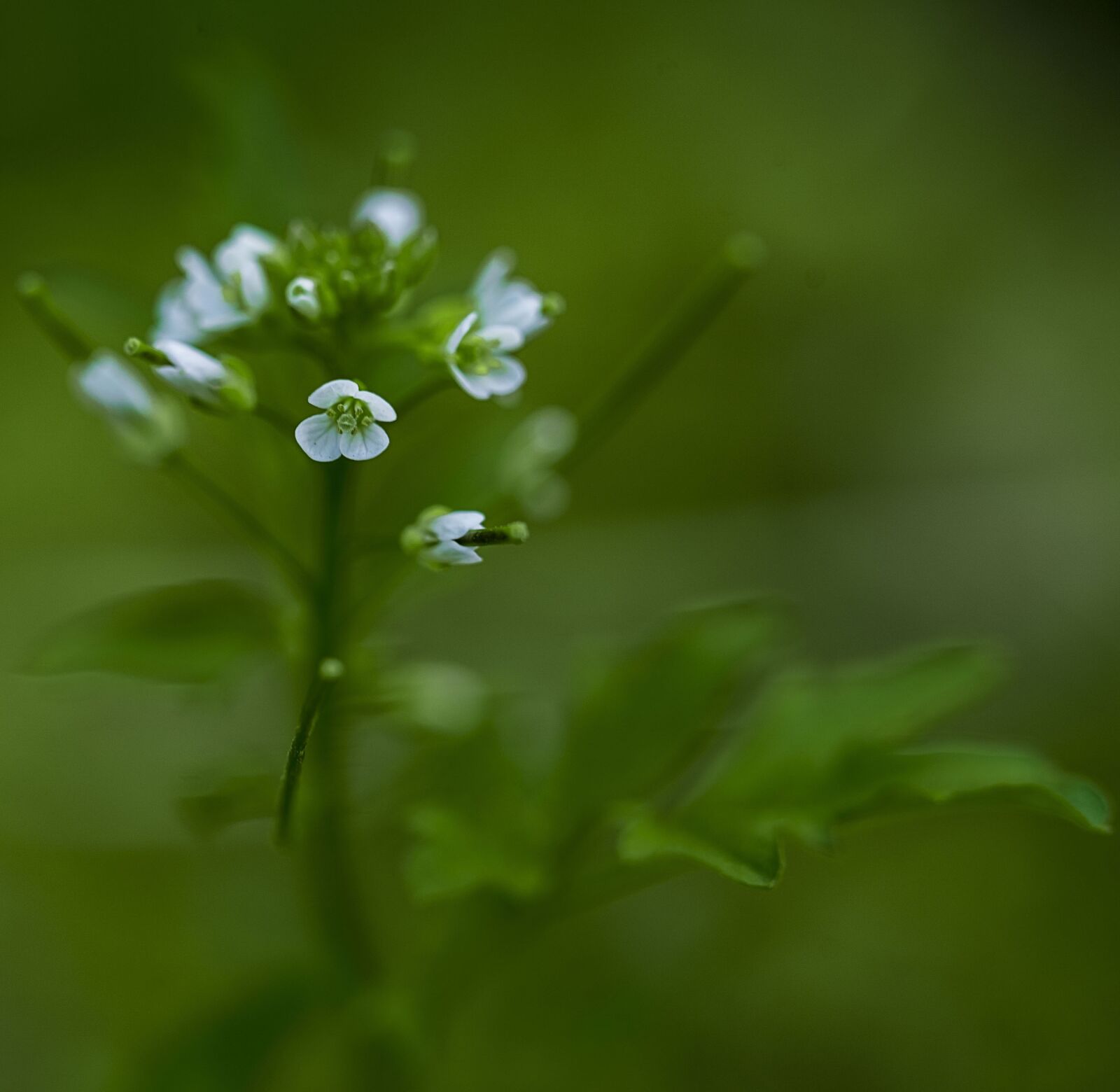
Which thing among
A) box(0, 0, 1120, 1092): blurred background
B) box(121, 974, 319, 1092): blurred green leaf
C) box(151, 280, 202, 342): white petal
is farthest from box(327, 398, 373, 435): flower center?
box(121, 974, 319, 1092): blurred green leaf

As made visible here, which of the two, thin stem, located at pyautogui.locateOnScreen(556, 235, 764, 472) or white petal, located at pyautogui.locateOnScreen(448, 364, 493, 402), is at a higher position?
→ thin stem, located at pyautogui.locateOnScreen(556, 235, 764, 472)

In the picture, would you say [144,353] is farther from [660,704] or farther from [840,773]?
[840,773]

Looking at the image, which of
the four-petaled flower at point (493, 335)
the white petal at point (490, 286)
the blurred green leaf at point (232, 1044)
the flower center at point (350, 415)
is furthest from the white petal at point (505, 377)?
the blurred green leaf at point (232, 1044)

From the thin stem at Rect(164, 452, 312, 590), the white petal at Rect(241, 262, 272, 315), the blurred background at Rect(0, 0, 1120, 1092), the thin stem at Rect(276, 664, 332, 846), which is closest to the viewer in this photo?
the thin stem at Rect(276, 664, 332, 846)

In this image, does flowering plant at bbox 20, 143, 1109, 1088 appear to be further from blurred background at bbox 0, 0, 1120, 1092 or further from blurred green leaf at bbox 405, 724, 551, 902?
blurred background at bbox 0, 0, 1120, 1092

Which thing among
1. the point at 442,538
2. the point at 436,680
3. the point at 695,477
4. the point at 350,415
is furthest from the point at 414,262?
the point at 695,477

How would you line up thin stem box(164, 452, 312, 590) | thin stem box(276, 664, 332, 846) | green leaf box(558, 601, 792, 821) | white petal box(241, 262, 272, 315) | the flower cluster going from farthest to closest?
green leaf box(558, 601, 792, 821), thin stem box(164, 452, 312, 590), white petal box(241, 262, 272, 315), the flower cluster, thin stem box(276, 664, 332, 846)

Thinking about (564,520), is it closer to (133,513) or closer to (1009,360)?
(133,513)
